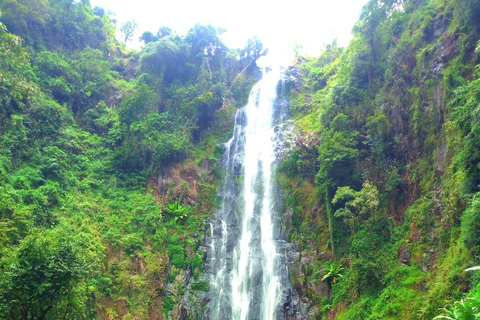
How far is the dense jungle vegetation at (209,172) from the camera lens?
1216 cm

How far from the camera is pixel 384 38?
21.9 metres

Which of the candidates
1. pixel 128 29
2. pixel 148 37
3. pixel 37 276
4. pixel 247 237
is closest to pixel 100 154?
pixel 247 237

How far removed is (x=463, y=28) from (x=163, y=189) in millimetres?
19335

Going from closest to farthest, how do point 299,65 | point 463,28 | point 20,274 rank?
1. point 20,274
2. point 463,28
3. point 299,65

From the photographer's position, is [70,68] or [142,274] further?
[70,68]

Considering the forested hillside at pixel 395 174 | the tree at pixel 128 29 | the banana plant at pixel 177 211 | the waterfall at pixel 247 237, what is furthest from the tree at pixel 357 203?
the tree at pixel 128 29

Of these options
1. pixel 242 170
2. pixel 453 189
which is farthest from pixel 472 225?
pixel 242 170

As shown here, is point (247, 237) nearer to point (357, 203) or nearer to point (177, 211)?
point (177, 211)

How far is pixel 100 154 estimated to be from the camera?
24531 millimetres

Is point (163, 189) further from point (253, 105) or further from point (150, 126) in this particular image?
point (253, 105)

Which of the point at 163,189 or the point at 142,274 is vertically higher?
the point at 163,189

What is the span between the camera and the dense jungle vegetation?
1216cm

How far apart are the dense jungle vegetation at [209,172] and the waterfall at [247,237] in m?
1.10

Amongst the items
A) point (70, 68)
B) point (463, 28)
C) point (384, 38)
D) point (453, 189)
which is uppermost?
point (70, 68)
